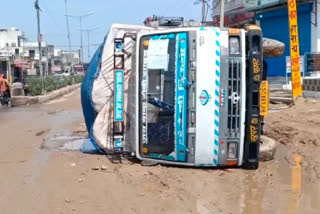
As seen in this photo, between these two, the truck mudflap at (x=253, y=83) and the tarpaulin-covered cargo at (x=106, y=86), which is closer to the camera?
the truck mudflap at (x=253, y=83)

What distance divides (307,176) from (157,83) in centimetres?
248

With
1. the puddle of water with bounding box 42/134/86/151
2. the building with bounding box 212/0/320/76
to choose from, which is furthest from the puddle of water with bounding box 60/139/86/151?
the building with bounding box 212/0/320/76

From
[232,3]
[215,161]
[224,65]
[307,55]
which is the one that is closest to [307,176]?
[215,161]

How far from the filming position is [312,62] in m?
19.2

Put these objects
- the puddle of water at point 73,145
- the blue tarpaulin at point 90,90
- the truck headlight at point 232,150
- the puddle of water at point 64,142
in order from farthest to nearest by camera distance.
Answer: the puddle of water at point 64,142 < the puddle of water at point 73,145 < the blue tarpaulin at point 90,90 < the truck headlight at point 232,150

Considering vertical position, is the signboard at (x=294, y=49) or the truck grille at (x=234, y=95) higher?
the signboard at (x=294, y=49)

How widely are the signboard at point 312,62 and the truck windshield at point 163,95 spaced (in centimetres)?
1406

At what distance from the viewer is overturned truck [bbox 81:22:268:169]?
629 centimetres

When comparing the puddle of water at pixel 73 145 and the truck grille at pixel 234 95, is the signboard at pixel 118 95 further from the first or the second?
the puddle of water at pixel 73 145

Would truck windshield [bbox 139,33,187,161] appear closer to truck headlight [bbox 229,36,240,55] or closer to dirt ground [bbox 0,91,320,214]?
dirt ground [bbox 0,91,320,214]

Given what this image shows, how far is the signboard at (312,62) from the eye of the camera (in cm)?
1917

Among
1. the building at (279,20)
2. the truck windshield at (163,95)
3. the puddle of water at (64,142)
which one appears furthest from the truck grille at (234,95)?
the building at (279,20)

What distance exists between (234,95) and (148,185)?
162cm

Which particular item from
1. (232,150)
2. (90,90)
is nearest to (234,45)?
(232,150)
